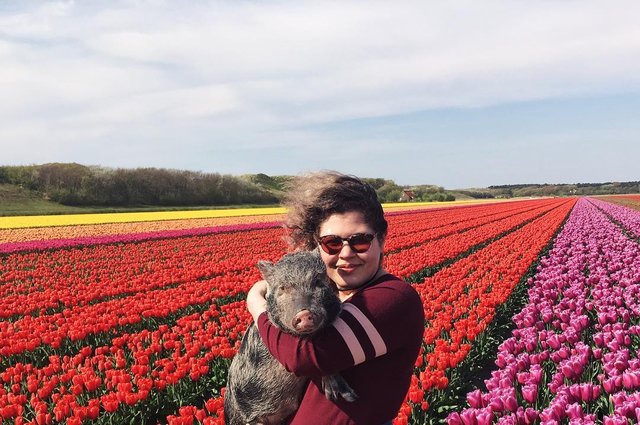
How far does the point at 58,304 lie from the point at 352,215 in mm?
8927

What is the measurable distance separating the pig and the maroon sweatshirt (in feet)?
0.16

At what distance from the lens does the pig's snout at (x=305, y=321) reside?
1.85 m

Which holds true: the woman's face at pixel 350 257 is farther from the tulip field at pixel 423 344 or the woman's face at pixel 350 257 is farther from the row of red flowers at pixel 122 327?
the row of red flowers at pixel 122 327

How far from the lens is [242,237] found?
22.4m

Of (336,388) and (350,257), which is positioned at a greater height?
(350,257)

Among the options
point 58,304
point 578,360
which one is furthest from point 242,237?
point 578,360

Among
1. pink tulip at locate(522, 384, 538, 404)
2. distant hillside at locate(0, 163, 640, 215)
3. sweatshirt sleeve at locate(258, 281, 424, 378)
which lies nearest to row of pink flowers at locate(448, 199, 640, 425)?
pink tulip at locate(522, 384, 538, 404)

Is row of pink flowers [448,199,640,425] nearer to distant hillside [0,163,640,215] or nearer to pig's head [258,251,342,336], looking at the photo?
pig's head [258,251,342,336]

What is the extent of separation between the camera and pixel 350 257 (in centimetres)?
217

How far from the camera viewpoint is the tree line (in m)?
58.8

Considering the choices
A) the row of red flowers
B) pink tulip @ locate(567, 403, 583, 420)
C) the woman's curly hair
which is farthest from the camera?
the row of red flowers

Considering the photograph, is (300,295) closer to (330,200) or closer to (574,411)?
(330,200)

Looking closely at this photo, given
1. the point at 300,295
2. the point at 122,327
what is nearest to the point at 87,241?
the point at 122,327

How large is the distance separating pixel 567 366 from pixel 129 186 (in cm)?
6379
